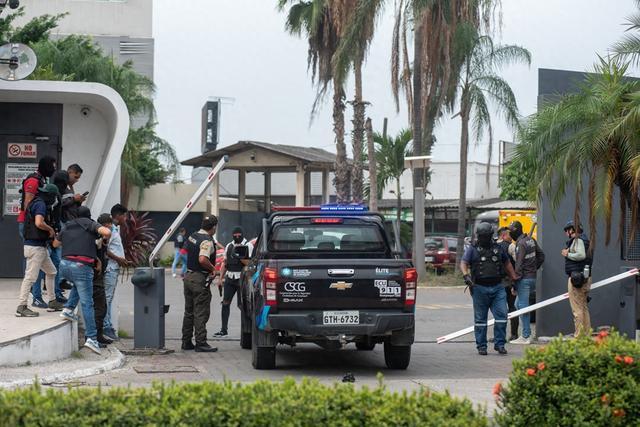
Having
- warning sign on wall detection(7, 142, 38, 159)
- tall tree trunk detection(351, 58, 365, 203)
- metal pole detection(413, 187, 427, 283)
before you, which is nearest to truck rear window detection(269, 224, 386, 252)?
warning sign on wall detection(7, 142, 38, 159)

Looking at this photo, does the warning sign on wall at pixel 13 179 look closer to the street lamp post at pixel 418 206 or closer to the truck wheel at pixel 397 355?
the truck wheel at pixel 397 355

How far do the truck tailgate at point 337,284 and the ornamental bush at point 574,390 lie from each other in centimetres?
552

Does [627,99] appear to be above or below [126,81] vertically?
below

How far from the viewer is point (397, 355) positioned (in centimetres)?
1305

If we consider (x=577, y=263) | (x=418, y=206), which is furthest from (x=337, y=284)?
(x=418, y=206)

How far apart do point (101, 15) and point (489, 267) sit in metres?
56.3

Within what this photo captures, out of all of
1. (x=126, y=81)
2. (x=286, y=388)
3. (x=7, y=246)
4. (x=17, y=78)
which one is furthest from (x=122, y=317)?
(x=126, y=81)

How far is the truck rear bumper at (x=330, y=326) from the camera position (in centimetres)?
1220

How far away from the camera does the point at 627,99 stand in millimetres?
15344

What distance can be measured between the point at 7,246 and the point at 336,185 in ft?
69.5

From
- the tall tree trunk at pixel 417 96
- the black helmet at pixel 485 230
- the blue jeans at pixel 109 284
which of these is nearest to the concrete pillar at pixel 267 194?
the tall tree trunk at pixel 417 96

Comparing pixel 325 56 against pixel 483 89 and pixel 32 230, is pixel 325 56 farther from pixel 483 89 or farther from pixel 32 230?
pixel 32 230

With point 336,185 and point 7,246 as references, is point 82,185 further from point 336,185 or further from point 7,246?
point 336,185

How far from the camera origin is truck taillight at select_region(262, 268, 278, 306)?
40.0 feet
